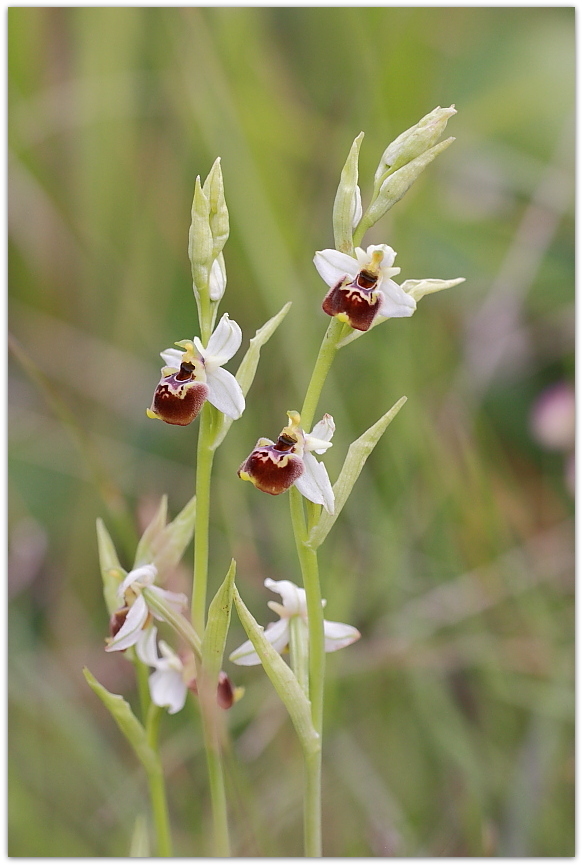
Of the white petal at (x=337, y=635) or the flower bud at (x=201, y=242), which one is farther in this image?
the white petal at (x=337, y=635)

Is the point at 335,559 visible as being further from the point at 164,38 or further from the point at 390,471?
the point at 164,38

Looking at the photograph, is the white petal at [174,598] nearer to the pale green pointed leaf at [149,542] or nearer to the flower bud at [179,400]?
the pale green pointed leaf at [149,542]

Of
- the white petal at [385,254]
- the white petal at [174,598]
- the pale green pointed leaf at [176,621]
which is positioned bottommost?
the pale green pointed leaf at [176,621]

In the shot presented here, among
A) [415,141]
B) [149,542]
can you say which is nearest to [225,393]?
[149,542]

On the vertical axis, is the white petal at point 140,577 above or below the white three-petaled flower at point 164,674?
above

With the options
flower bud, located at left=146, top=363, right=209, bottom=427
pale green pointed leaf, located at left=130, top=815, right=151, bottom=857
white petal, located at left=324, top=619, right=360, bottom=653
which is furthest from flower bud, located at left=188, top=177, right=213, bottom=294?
pale green pointed leaf, located at left=130, top=815, right=151, bottom=857

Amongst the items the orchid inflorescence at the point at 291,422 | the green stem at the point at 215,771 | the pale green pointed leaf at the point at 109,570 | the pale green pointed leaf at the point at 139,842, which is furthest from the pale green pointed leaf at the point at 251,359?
the pale green pointed leaf at the point at 139,842
